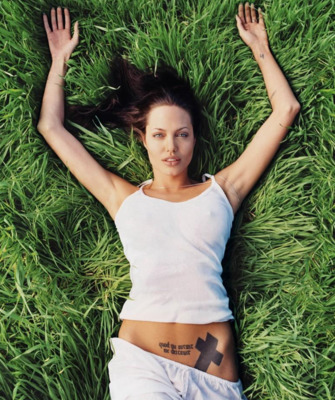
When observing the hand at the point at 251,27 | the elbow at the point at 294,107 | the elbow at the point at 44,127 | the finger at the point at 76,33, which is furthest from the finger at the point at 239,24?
the elbow at the point at 44,127

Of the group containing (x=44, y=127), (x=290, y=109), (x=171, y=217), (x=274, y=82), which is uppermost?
(x=274, y=82)

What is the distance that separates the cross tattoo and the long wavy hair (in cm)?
122

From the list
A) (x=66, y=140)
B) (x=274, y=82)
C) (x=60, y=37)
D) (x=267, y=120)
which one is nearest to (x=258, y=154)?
(x=267, y=120)

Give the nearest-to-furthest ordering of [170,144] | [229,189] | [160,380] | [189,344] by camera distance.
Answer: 1. [160,380]
2. [189,344]
3. [170,144]
4. [229,189]

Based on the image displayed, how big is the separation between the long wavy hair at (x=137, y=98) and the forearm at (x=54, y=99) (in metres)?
0.10

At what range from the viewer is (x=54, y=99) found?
9.34 feet

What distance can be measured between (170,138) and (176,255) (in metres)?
0.64

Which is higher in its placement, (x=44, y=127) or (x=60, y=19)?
(x=60, y=19)

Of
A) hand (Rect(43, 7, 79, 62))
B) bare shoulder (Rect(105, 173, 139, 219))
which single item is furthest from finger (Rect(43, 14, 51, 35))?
bare shoulder (Rect(105, 173, 139, 219))

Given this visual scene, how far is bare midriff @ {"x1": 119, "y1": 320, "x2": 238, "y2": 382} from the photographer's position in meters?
2.39

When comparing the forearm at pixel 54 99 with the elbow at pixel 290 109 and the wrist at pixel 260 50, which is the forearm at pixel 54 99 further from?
the elbow at pixel 290 109

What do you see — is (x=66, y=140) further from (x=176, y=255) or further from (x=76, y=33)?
(x=176, y=255)

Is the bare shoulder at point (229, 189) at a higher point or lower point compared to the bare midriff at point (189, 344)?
higher

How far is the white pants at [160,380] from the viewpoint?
226 cm
